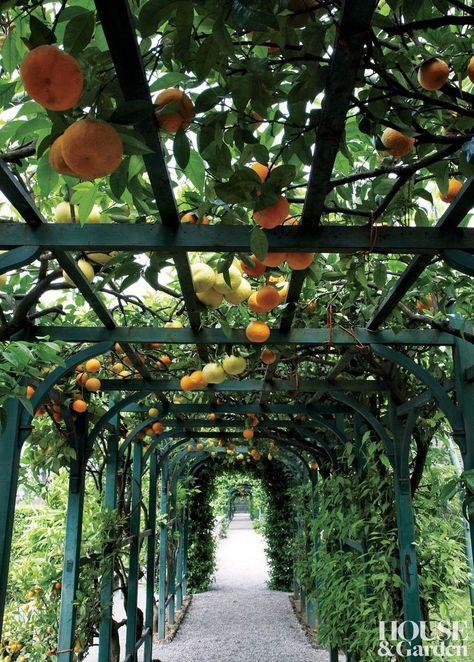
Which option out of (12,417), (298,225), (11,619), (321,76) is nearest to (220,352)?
(12,417)

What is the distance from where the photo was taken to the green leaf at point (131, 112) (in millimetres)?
952

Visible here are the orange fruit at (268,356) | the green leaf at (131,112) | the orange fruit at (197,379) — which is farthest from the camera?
the orange fruit at (197,379)

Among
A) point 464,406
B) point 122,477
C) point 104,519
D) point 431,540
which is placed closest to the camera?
point 464,406

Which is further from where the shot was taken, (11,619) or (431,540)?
(11,619)

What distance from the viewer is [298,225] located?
5.24 feet

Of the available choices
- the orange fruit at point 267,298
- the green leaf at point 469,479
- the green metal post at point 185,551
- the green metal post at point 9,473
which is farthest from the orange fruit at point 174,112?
the green metal post at point 185,551

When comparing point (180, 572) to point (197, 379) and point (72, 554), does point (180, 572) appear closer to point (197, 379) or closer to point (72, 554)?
point (72, 554)

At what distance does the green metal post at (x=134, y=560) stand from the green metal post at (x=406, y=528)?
275 centimetres

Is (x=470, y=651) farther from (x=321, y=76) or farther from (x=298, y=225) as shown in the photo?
(x=321, y=76)

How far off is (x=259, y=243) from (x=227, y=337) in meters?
1.33

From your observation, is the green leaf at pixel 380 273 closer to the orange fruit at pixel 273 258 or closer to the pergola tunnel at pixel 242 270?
the pergola tunnel at pixel 242 270

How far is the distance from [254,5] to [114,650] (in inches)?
210

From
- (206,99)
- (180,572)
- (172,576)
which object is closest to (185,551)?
(180,572)

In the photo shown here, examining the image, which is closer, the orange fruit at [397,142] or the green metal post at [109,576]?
the orange fruit at [397,142]
